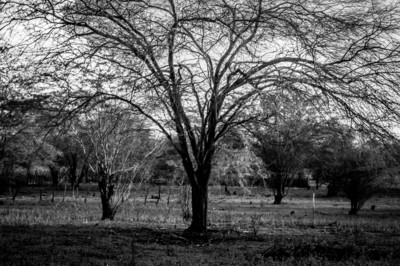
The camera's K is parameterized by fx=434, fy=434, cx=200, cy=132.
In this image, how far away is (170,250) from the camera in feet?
30.0

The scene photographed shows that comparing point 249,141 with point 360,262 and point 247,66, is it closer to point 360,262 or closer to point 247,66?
point 247,66

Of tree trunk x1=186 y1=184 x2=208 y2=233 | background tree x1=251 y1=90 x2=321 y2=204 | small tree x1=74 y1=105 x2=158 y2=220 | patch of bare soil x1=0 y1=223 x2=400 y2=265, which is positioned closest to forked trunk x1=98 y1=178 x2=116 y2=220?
small tree x1=74 y1=105 x2=158 y2=220

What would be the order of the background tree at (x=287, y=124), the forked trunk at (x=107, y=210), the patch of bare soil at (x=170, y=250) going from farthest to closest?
the forked trunk at (x=107, y=210) < the background tree at (x=287, y=124) < the patch of bare soil at (x=170, y=250)

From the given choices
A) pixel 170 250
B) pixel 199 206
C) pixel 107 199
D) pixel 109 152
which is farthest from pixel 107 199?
pixel 170 250

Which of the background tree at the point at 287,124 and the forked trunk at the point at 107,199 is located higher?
the background tree at the point at 287,124

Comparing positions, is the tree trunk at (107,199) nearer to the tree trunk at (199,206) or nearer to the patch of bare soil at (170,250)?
the patch of bare soil at (170,250)

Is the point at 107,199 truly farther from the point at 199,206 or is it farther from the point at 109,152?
the point at 199,206

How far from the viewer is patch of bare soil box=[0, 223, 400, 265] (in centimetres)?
762

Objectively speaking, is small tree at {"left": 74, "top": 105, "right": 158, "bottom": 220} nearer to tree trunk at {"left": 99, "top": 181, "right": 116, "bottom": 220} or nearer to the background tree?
tree trunk at {"left": 99, "top": 181, "right": 116, "bottom": 220}

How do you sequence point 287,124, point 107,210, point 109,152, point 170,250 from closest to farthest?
point 170,250, point 287,124, point 107,210, point 109,152

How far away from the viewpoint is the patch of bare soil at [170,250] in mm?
7617

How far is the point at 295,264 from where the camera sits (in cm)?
741

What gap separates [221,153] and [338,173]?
918cm

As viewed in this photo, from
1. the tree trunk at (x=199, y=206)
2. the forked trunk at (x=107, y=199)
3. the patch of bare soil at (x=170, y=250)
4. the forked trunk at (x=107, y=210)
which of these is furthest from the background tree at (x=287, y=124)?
the forked trunk at (x=107, y=210)
